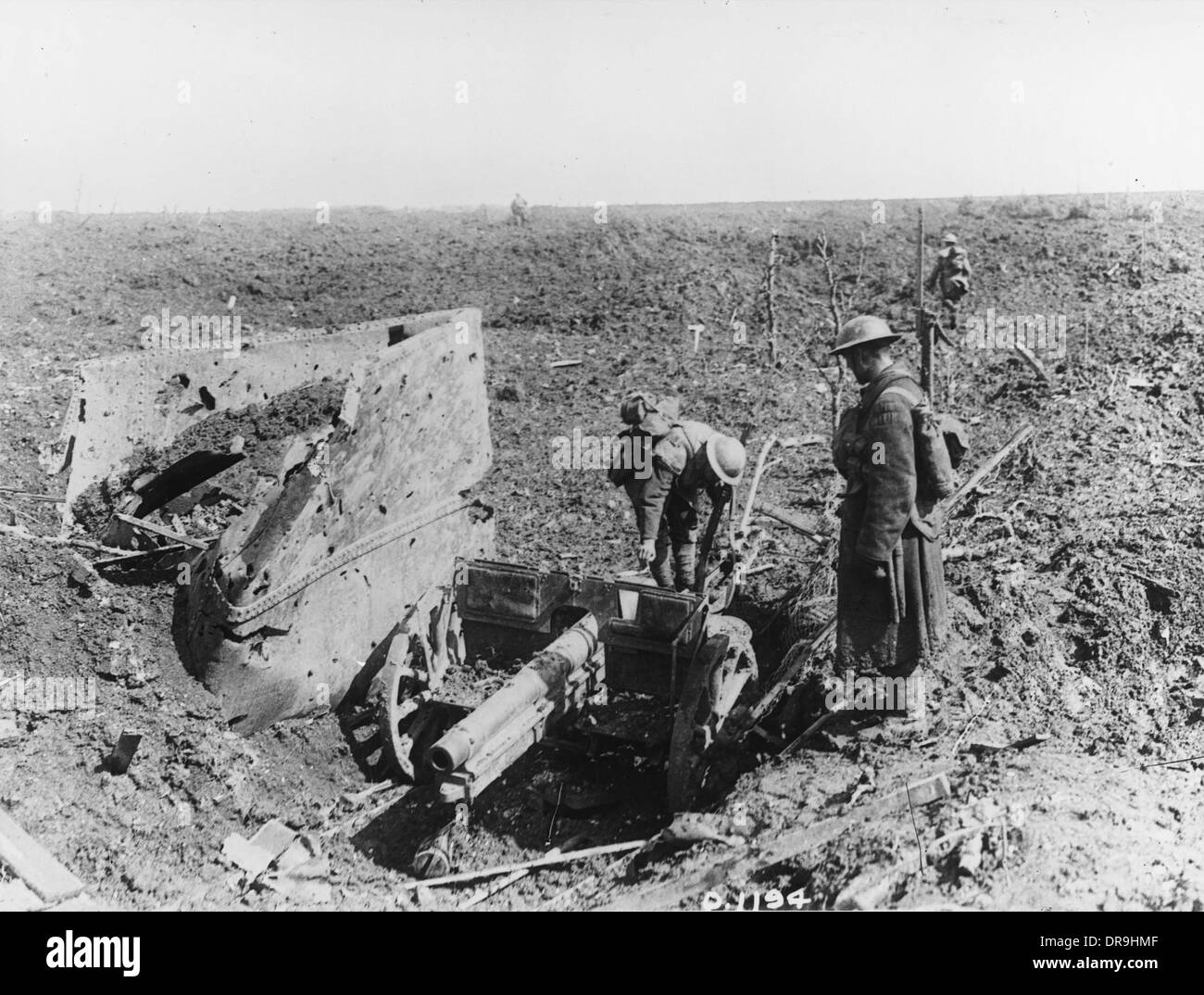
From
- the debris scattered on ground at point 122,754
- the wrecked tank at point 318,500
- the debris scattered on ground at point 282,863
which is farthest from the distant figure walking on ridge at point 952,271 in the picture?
the debris scattered on ground at point 122,754

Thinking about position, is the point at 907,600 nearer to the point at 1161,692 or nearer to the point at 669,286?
the point at 1161,692

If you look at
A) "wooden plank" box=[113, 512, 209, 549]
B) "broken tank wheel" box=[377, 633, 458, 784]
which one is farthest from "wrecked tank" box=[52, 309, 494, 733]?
"broken tank wheel" box=[377, 633, 458, 784]

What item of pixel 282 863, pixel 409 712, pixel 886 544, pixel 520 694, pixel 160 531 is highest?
pixel 886 544

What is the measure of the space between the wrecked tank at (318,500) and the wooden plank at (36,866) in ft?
3.48

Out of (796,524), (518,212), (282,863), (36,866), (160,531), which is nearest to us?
(36,866)

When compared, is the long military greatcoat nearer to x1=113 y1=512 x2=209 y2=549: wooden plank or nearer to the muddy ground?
the muddy ground

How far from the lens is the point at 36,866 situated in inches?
157

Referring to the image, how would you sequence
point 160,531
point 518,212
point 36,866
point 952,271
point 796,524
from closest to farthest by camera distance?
1. point 36,866
2. point 160,531
3. point 796,524
4. point 952,271
5. point 518,212

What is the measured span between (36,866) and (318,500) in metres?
1.98

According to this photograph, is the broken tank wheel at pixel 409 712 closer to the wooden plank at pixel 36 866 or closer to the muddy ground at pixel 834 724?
the muddy ground at pixel 834 724

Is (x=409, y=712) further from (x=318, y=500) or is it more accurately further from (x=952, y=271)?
(x=952, y=271)

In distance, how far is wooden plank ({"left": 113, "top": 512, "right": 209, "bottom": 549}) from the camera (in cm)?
593

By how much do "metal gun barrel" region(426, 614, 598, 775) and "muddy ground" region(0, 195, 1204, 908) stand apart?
658mm

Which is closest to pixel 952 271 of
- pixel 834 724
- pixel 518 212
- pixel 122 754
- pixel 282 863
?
pixel 834 724
